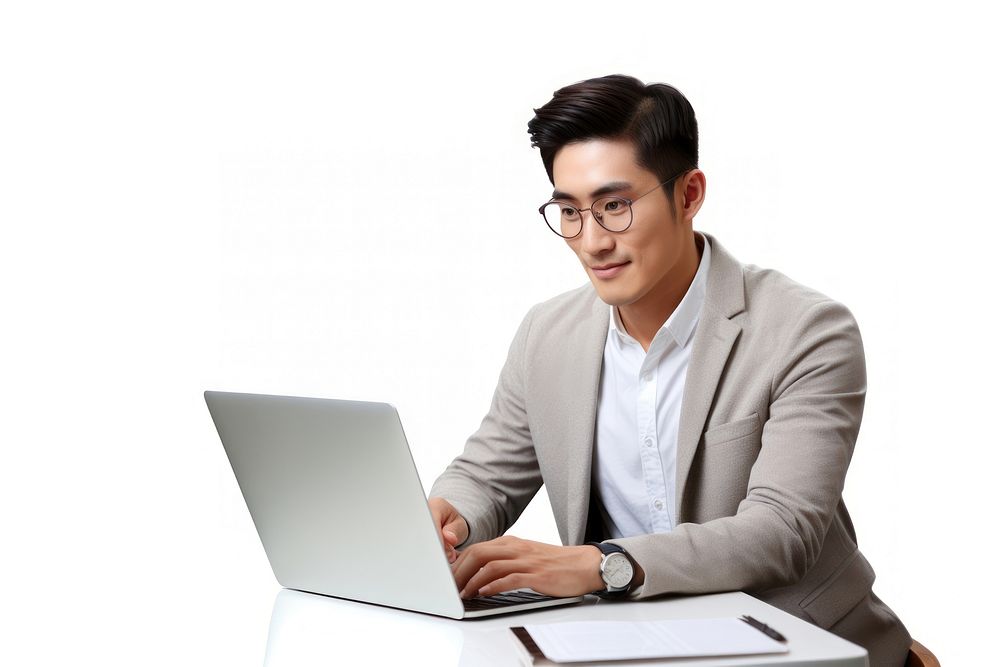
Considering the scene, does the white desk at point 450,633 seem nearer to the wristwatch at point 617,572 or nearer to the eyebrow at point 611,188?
the wristwatch at point 617,572

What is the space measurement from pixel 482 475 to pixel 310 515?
84cm

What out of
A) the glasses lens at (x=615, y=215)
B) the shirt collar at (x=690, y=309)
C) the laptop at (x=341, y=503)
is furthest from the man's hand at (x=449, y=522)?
the glasses lens at (x=615, y=215)

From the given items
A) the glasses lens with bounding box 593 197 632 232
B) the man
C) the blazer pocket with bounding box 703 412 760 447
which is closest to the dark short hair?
the man

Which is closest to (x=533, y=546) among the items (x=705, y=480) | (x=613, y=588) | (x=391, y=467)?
(x=613, y=588)

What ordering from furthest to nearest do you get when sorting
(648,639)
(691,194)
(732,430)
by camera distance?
(691,194), (732,430), (648,639)

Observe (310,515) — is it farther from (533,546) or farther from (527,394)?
(527,394)

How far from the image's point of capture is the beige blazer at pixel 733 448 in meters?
2.36

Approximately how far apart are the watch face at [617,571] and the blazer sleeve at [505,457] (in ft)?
2.54

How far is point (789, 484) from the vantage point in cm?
245

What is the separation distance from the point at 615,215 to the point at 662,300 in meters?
0.28

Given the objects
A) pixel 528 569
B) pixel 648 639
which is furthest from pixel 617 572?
pixel 648 639

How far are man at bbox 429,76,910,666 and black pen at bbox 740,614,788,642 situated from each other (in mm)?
227

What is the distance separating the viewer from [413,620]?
217 cm

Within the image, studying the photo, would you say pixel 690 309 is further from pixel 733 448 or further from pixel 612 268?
pixel 733 448
